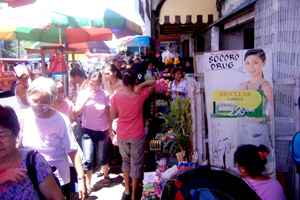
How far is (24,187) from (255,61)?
250cm

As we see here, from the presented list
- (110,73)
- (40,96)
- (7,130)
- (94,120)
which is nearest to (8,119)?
(7,130)

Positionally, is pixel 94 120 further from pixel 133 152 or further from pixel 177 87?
pixel 177 87

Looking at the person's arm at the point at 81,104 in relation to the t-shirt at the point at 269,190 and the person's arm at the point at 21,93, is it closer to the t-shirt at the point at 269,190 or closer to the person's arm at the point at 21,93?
the person's arm at the point at 21,93

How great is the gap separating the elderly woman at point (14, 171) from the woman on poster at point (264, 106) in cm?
201

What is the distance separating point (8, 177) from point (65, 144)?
3.50 ft

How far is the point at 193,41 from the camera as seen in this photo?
40.3 feet

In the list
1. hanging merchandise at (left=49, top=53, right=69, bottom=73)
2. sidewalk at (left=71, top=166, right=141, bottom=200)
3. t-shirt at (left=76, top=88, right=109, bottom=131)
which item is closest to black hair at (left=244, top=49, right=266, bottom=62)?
t-shirt at (left=76, top=88, right=109, bottom=131)

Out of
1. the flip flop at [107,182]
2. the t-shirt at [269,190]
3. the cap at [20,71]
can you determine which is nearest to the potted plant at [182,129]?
the flip flop at [107,182]

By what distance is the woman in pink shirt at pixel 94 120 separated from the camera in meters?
4.14

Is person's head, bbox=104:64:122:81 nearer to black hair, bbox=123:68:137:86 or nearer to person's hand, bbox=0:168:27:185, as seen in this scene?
black hair, bbox=123:68:137:86

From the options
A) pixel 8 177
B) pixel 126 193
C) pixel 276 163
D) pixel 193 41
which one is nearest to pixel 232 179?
pixel 8 177

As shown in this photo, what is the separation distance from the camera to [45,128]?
2.55 metres

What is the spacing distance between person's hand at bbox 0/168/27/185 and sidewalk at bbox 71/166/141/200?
9.15ft

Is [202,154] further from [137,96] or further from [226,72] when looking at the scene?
[137,96]
